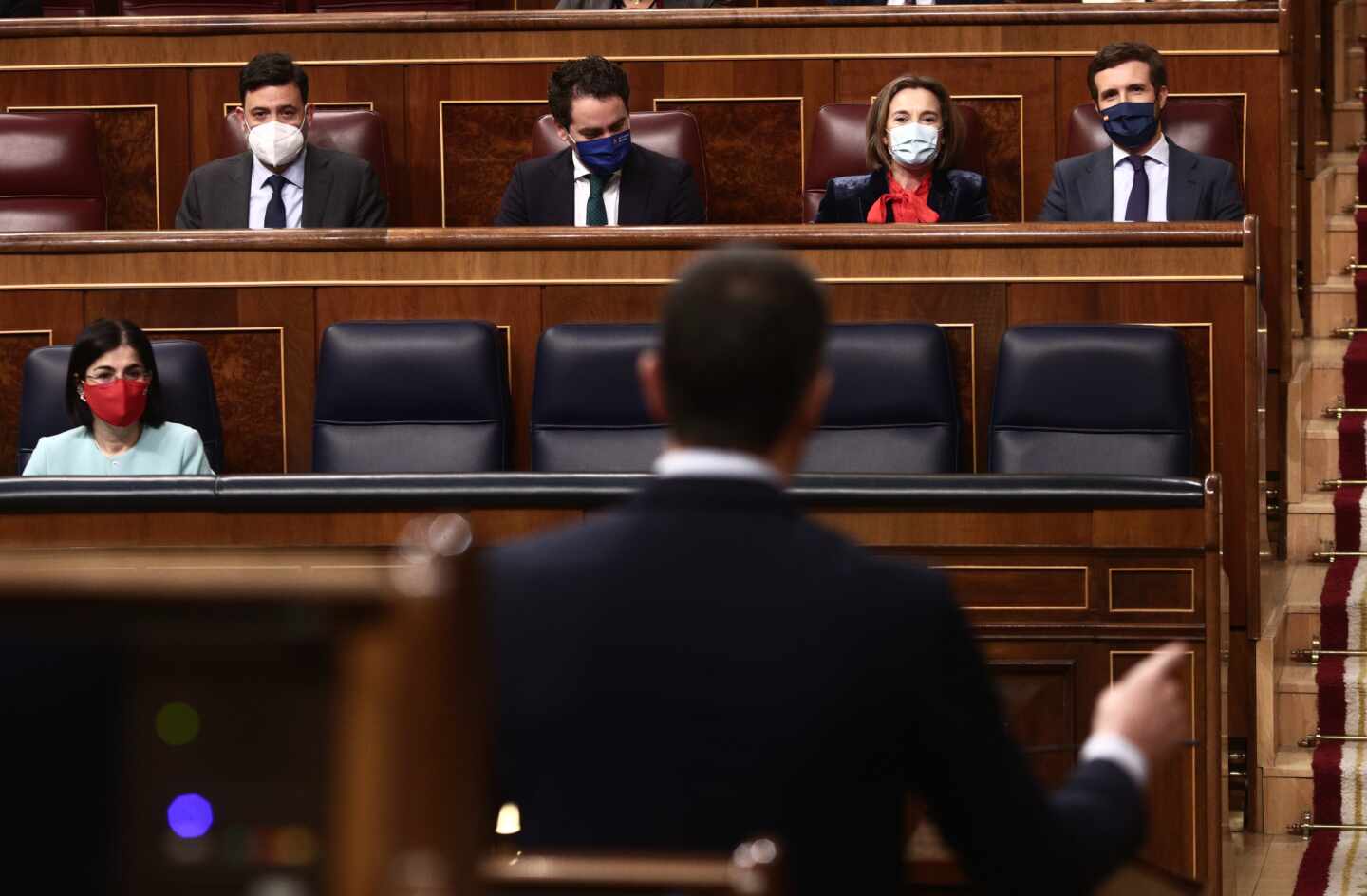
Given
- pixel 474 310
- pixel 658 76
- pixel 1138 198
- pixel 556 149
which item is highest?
pixel 658 76

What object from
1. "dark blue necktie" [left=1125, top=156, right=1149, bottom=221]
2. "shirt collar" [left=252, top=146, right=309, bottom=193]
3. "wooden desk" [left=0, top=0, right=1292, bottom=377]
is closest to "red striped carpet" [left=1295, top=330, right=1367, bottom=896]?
"wooden desk" [left=0, top=0, right=1292, bottom=377]

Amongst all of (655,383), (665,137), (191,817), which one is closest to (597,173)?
(665,137)

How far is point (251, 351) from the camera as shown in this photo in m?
2.29

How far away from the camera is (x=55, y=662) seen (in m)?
0.44

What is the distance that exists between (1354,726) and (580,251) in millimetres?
1014

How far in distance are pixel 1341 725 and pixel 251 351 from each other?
4.25 ft

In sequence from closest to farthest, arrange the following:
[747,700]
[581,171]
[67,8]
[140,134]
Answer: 1. [747,700]
2. [581,171]
3. [140,134]
4. [67,8]

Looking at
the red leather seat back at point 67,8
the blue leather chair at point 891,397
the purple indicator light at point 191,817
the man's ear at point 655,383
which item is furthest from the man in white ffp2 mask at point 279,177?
the purple indicator light at point 191,817

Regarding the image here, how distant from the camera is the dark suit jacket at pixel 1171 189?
2510 millimetres

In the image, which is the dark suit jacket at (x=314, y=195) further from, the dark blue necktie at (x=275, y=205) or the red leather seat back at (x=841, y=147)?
the red leather seat back at (x=841, y=147)

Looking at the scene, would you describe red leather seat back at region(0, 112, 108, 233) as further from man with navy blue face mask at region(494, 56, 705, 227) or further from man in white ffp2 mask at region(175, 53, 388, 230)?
man with navy blue face mask at region(494, 56, 705, 227)

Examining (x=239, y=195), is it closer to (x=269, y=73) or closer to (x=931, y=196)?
(x=269, y=73)

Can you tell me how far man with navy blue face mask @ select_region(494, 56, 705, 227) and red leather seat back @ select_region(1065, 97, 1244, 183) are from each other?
1.74 feet

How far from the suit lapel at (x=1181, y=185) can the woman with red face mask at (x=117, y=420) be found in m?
1.22
